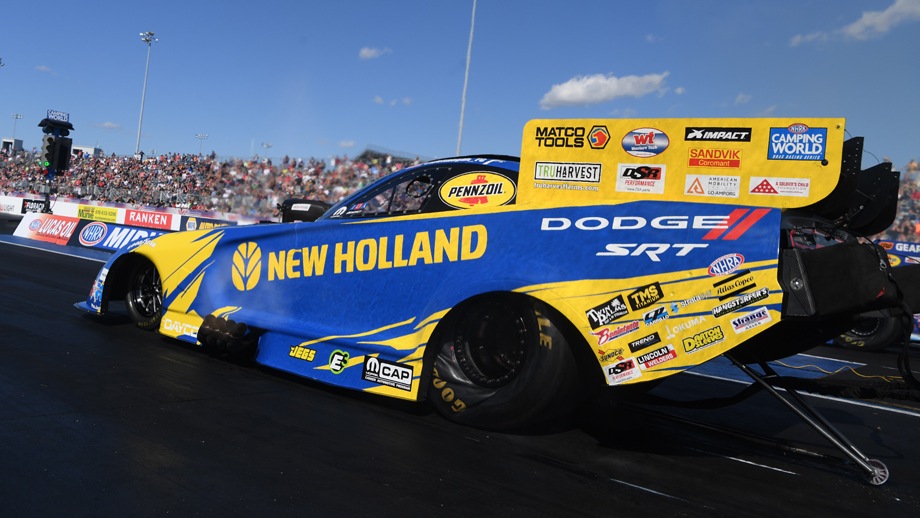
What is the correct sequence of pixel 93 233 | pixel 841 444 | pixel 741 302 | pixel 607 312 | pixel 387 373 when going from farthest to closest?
1. pixel 93 233
2. pixel 387 373
3. pixel 841 444
4. pixel 607 312
5. pixel 741 302

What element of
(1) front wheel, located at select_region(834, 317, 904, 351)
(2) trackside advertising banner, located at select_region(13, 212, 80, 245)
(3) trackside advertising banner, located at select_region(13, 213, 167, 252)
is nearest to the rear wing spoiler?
(1) front wheel, located at select_region(834, 317, 904, 351)

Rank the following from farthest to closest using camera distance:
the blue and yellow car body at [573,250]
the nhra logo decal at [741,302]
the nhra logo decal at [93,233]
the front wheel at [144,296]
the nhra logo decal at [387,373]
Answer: the nhra logo decal at [93,233] < the front wheel at [144,296] < the nhra logo decal at [387,373] < the blue and yellow car body at [573,250] < the nhra logo decal at [741,302]

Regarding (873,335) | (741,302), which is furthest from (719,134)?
(873,335)

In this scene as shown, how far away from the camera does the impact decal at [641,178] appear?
3.77 m

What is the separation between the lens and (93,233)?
59.3 feet

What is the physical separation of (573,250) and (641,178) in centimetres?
54

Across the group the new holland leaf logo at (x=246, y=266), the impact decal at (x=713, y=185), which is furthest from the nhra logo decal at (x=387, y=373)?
the impact decal at (x=713, y=185)

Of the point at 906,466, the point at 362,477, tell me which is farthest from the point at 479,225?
the point at 906,466

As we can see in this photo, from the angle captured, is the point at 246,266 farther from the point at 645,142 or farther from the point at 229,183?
the point at 229,183

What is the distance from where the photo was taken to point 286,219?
5.67 m

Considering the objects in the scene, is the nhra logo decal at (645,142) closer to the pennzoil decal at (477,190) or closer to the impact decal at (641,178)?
the impact decal at (641,178)

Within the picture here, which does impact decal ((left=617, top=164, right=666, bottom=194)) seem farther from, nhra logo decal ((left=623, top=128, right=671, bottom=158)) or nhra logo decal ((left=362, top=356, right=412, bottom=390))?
nhra logo decal ((left=362, top=356, right=412, bottom=390))

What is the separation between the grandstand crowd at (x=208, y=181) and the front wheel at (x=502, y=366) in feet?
31.7

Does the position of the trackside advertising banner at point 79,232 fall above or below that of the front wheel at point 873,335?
above
